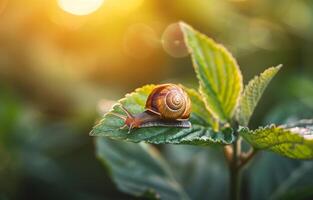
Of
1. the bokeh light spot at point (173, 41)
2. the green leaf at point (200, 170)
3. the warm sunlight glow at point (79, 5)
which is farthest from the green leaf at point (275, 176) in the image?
the warm sunlight glow at point (79, 5)

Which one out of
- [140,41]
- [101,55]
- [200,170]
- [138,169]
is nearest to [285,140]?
[138,169]

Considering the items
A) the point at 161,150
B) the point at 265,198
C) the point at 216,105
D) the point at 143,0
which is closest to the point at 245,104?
the point at 216,105

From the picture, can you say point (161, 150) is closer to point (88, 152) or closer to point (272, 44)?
point (88, 152)

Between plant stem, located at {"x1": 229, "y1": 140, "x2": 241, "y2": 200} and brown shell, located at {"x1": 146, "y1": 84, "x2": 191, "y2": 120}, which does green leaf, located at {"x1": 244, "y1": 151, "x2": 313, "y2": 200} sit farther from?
brown shell, located at {"x1": 146, "y1": 84, "x2": 191, "y2": 120}

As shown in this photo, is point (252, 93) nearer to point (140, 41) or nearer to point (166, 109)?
point (166, 109)

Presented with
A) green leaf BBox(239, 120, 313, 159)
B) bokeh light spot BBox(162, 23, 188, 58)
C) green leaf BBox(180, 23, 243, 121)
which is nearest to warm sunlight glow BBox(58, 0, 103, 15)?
bokeh light spot BBox(162, 23, 188, 58)
